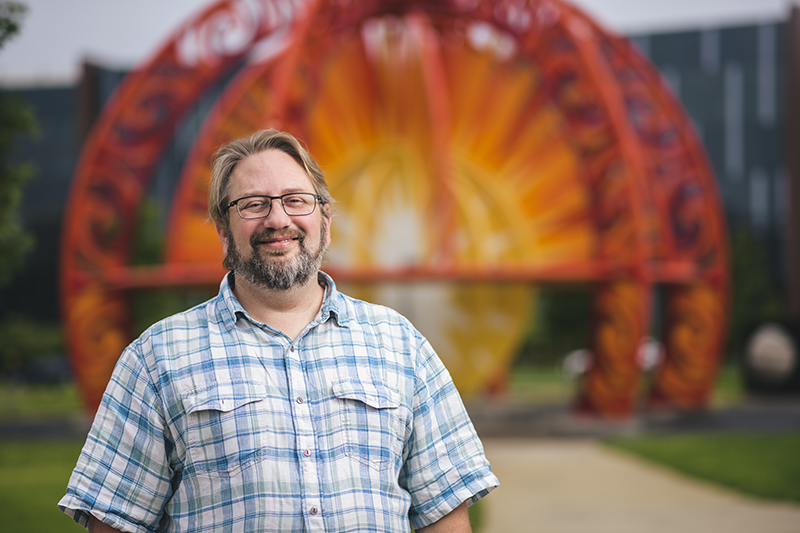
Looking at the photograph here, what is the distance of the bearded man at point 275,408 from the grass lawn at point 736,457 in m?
6.87

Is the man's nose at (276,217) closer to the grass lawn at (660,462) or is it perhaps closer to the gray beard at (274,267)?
the gray beard at (274,267)

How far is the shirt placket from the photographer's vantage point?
2.18m

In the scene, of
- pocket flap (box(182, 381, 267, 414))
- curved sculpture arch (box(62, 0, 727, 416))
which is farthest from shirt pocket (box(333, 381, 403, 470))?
curved sculpture arch (box(62, 0, 727, 416))

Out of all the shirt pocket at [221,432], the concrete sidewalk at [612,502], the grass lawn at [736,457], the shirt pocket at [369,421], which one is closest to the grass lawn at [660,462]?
the grass lawn at [736,457]

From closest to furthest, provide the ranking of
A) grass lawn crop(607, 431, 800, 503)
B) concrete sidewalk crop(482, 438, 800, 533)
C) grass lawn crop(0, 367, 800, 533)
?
1. grass lawn crop(0, 367, 800, 533)
2. concrete sidewalk crop(482, 438, 800, 533)
3. grass lawn crop(607, 431, 800, 503)

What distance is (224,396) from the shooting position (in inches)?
86.7

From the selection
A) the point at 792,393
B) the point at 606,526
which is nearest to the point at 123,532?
the point at 606,526

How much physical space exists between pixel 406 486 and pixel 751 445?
999cm

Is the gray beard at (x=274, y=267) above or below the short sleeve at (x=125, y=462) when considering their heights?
above

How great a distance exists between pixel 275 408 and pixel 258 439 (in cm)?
8

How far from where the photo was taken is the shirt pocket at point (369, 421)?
2.25 metres

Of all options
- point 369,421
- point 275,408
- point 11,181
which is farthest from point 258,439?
point 11,181

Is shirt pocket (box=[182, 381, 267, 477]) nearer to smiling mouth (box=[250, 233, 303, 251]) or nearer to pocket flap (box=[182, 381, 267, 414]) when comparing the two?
pocket flap (box=[182, 381, 267, 414])

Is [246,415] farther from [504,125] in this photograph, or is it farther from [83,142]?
[83,142]
